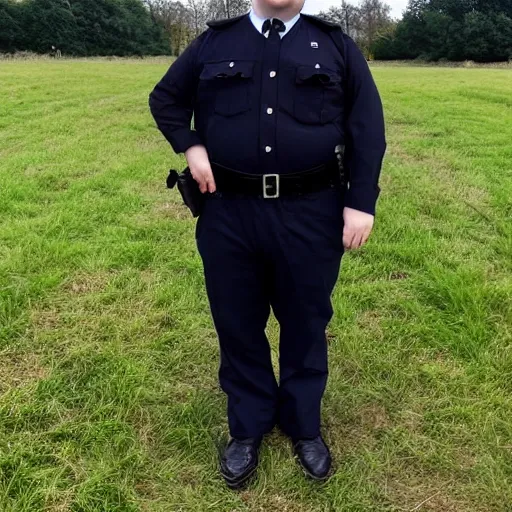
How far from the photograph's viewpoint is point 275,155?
6.12 feet

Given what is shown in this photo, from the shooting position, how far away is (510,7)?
177ft

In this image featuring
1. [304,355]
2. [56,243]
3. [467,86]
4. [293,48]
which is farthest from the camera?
[467,86]

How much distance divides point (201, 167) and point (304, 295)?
1.97ft

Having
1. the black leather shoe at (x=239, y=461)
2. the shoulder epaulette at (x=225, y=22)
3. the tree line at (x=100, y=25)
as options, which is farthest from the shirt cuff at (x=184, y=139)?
the tree line at (x=100, y=25)

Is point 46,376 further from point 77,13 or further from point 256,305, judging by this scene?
point 77,13

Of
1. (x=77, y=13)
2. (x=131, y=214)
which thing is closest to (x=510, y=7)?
(x=77, y=13)

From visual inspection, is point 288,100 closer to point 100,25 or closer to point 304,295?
point 304,295

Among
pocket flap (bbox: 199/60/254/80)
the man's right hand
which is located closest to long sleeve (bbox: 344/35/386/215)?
pocket flap (bbox: 199/60/254/80)

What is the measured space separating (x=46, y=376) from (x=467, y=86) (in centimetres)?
1746

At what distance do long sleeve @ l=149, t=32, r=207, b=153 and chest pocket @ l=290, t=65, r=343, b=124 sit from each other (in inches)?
15.0

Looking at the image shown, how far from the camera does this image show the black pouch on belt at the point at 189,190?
2.05 meters

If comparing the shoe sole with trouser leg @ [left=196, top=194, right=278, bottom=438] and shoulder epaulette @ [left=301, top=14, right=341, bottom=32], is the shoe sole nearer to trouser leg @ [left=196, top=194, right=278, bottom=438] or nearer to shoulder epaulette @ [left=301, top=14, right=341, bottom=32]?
trouser leg @ [left=196, top=194, right=278, bottom=438]

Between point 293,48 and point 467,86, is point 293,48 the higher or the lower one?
the higher one

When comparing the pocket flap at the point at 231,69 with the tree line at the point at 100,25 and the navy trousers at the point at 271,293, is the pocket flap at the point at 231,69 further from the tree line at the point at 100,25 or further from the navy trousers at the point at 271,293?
the tree line at the point at 100,25
